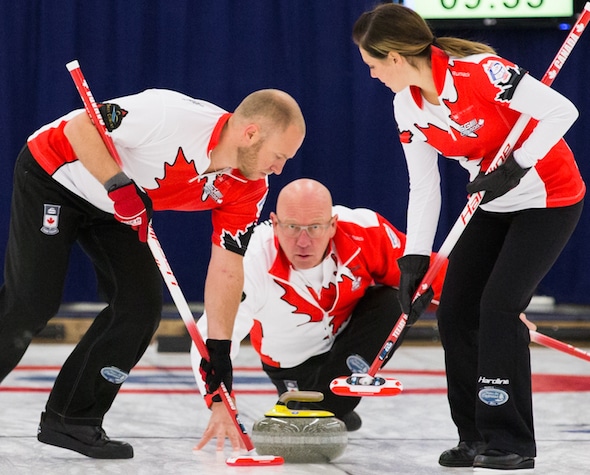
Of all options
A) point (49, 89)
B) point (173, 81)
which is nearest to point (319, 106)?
point (173, 81)

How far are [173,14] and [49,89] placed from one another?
2.71ft

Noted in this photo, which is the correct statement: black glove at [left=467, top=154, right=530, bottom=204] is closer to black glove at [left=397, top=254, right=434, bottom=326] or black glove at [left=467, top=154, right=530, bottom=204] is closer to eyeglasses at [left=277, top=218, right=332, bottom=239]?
black glove at [left=397, top=254, right=434, bottom=326]

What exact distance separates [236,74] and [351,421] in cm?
310

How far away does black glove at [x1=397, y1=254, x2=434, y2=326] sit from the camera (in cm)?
283

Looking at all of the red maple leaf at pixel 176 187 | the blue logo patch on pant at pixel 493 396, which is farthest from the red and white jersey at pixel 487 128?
the red maple leaf at pixel 176 187

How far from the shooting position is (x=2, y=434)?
3.06 m

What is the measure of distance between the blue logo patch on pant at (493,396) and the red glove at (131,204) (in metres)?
0.95

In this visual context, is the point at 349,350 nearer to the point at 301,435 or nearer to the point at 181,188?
the point at 301,435

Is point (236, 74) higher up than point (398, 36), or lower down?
lower down

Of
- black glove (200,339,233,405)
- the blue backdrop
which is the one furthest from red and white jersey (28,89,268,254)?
the blue backdrop

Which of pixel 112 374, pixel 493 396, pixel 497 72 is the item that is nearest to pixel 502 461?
pixel 493 396

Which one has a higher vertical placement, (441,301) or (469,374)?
(441,301)

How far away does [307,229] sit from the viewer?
3426 millimetres

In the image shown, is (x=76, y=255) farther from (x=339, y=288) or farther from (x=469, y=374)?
(x=469, y=374)
